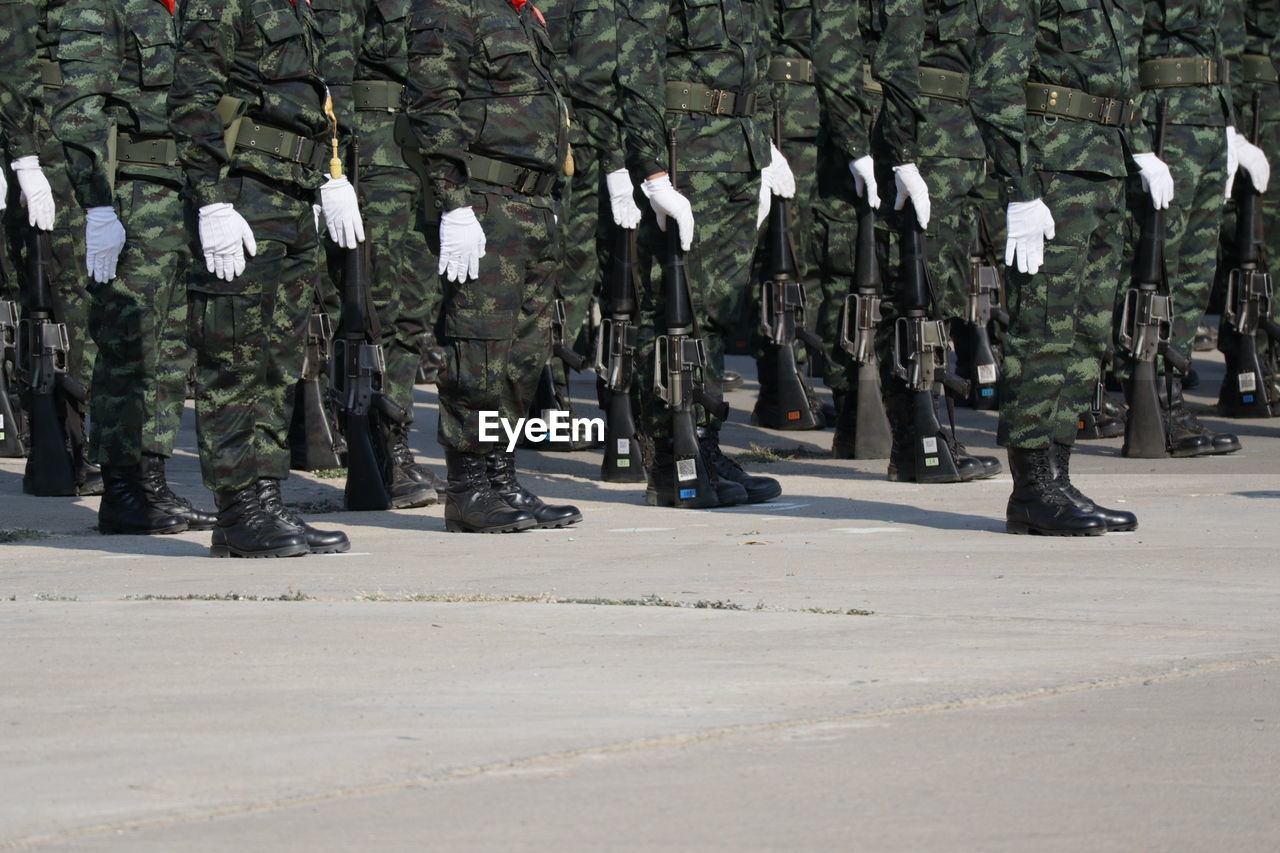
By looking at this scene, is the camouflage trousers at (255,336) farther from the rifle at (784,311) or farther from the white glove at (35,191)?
the rifle at (784,311)

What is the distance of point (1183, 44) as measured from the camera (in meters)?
8.94

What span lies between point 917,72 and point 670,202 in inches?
56.4

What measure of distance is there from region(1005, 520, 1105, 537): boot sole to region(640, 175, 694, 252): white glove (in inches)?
64.6

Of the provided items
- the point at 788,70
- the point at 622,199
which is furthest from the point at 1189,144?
the point at 622,199

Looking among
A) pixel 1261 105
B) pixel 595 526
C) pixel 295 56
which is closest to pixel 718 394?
pixel 595 526

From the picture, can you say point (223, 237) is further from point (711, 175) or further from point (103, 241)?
point (711, 175)

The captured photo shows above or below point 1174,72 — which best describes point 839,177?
below

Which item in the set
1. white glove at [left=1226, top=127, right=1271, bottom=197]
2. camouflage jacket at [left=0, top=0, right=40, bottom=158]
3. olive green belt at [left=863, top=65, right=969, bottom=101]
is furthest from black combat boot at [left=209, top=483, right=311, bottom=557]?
white glove at [left=1226, top=127, right=1271, bottom=197]

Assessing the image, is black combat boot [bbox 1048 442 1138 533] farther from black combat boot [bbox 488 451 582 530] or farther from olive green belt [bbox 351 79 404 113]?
olive green belt [bbox 351 79 404 113]

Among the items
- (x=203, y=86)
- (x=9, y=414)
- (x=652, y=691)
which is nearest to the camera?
(x=652, y=691)

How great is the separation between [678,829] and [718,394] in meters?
4.69

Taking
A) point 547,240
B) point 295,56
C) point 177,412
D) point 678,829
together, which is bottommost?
point 678,829

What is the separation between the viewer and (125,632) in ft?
16.6

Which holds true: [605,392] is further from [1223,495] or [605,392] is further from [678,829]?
[678,829]
